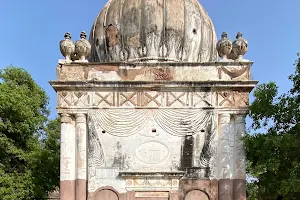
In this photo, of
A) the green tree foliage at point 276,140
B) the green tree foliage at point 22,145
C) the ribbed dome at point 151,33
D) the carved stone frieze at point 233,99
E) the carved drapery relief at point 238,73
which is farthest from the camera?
the green tree foliage at point 22,145

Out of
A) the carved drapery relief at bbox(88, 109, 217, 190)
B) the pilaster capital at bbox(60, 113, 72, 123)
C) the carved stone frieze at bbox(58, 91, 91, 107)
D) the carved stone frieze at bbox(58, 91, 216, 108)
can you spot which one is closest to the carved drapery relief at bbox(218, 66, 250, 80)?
the carved stone frieze at bbox(58, 91, 216, 108)

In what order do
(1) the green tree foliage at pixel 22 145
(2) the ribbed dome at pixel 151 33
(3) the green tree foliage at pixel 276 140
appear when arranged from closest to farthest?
1. (3) the green tree foliage at pixel 276 140
2. (2) the ribbed dome at pixel 151 33
3. (1) the green tree foliage at pixel 22 145

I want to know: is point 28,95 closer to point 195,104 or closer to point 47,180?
point 47,180

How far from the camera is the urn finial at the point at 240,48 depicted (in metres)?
14.3

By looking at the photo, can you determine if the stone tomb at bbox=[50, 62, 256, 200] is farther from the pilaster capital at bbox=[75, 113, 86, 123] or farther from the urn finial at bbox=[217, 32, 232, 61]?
the urn finial at bbox=[217, 32, 232, 61]

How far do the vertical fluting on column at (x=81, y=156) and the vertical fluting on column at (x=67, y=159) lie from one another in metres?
0.15

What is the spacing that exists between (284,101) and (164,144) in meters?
3.73

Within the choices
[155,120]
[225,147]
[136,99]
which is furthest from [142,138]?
[225,147]

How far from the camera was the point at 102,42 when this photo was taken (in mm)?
16578

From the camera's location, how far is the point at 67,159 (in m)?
13.7

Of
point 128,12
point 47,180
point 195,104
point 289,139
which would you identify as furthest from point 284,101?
point 47,180

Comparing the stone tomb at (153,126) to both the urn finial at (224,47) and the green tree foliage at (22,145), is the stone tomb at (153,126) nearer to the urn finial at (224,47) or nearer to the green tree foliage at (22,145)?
the urn finial at (224,47)

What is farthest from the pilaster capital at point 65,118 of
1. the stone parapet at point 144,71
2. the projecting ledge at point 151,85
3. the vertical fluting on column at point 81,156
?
the stone parapet at point 144,71

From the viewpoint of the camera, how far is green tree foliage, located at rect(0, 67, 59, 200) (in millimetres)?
17844
